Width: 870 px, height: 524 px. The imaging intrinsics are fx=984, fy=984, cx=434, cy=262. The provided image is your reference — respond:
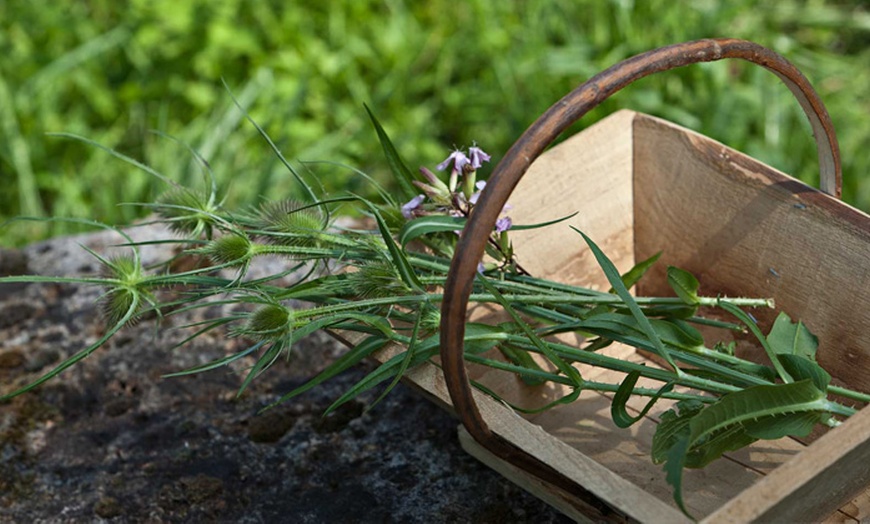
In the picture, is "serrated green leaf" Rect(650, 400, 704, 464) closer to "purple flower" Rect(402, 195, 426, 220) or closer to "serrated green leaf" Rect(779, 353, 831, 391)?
"serrated green leaf" Rect(779, 353, 831, 391)

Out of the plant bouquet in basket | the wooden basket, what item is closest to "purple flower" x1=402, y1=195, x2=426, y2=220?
the plant bouquet in basket

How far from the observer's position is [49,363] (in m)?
1.67

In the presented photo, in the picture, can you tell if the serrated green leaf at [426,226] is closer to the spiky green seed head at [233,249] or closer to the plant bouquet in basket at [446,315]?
the plant bouquet in basket at [446,315]

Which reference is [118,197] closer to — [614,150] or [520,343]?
[614,150]

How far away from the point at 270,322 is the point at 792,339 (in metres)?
0.66

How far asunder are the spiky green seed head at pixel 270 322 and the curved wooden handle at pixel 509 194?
203mm

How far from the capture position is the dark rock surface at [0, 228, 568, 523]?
53.1 inches

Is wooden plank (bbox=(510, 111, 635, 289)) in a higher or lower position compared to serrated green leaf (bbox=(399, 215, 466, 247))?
lower

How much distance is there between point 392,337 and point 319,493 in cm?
34

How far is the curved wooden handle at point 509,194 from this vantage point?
3.10ft

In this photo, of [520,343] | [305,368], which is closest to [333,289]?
[520,343]

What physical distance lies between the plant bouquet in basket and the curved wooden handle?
11mm

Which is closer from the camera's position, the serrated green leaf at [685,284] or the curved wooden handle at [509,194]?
the curved wooden handle at [509,194]

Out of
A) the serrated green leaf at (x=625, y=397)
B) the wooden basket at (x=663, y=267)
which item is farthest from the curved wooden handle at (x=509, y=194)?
the serrated green leaf at (x=625, y=397)
